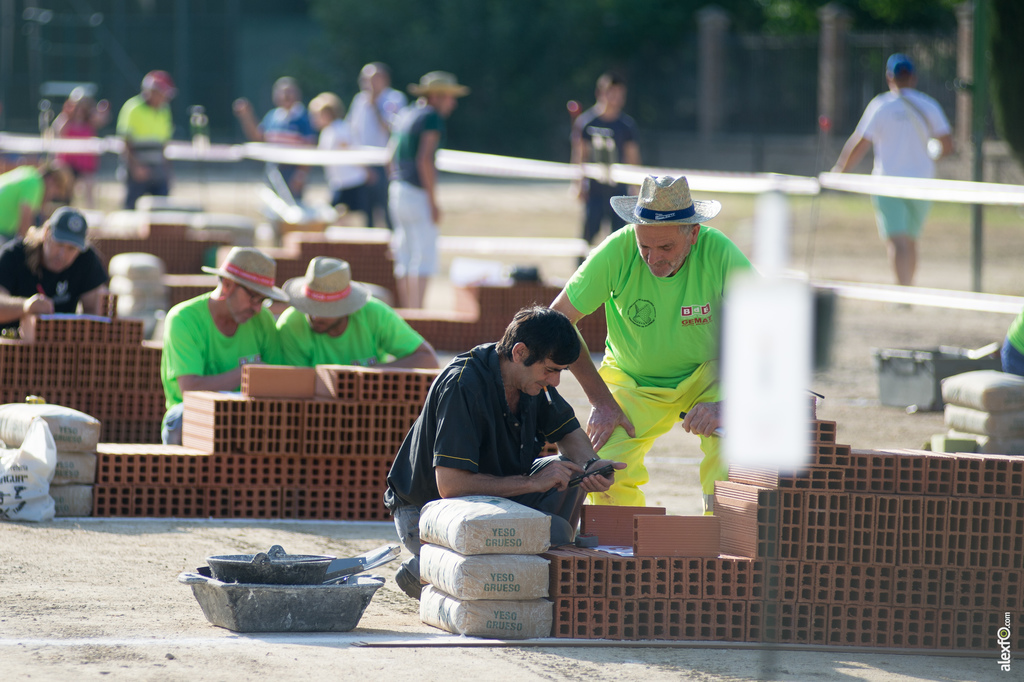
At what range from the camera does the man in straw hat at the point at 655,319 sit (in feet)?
18.9

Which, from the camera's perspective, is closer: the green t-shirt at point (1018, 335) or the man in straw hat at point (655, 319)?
the man in straw hat at point (655, 319)

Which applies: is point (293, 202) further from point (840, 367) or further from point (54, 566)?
point (54, 566)

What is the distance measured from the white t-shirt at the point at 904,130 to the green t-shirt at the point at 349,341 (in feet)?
23.7

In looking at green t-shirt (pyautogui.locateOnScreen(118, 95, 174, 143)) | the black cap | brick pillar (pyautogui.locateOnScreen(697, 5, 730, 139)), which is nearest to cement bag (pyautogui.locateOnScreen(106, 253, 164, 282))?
the black cap

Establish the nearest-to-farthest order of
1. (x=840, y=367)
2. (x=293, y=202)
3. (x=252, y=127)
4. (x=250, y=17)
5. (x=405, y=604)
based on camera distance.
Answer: (x=405, y=604) → (x=840, y=367) → (x=293, y=202) → (x=252, y=127) → (x=250, y=17)

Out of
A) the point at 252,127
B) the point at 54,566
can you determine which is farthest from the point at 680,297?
the point at 252,127

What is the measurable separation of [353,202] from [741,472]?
1266 cm

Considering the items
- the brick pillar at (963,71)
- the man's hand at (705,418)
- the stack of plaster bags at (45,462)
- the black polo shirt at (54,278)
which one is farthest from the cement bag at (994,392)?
the brick pillar at (963,71)

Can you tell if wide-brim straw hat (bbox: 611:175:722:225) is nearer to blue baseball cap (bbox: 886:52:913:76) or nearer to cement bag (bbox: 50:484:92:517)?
cement bag (bbox: 50:484:92:517)

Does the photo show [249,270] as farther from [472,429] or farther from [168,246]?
[168,246]

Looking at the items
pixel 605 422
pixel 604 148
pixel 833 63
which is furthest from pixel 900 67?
pixel 833 63

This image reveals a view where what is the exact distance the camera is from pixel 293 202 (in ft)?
60.5

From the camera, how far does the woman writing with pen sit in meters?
7.80

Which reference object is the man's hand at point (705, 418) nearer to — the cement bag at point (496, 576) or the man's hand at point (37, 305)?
the cement bag at point (496, 576)
